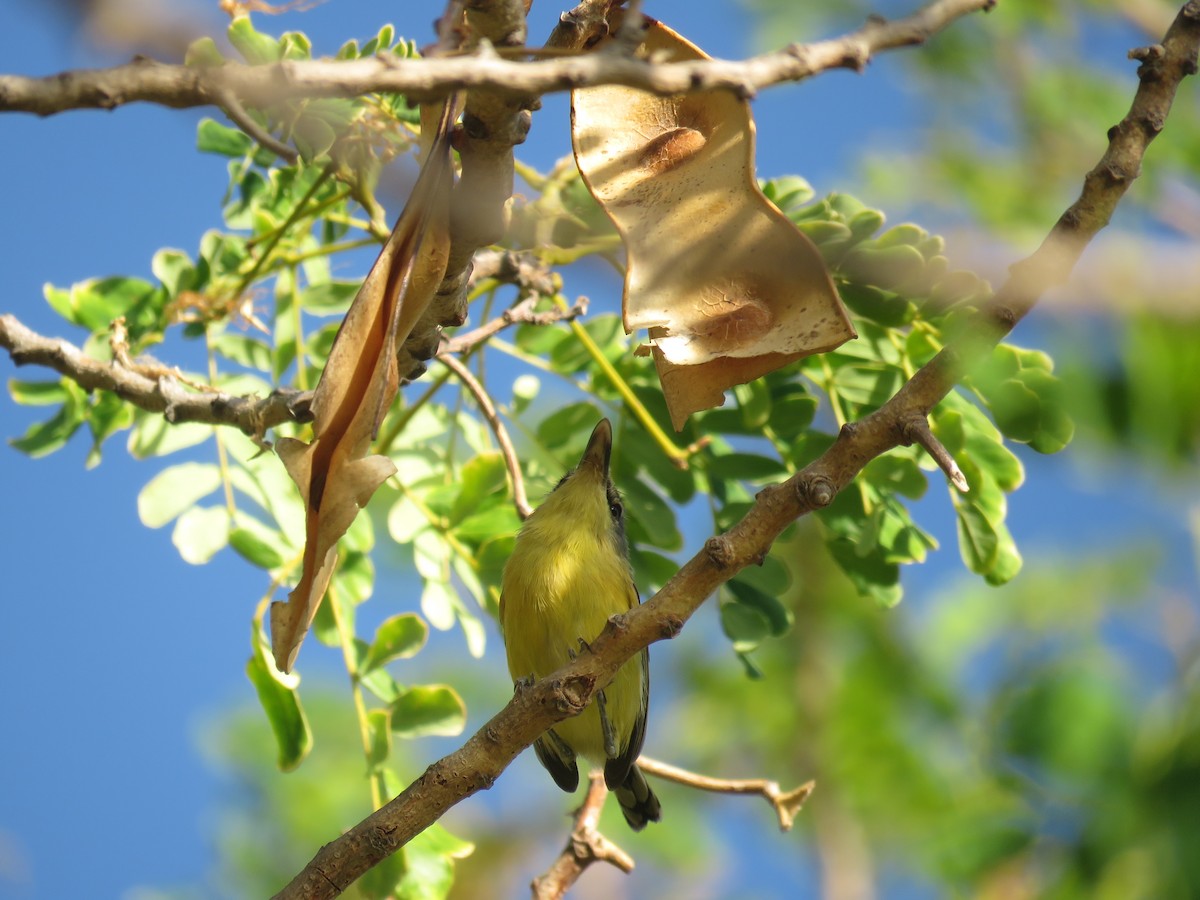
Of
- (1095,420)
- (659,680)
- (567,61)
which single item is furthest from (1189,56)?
(659,680)

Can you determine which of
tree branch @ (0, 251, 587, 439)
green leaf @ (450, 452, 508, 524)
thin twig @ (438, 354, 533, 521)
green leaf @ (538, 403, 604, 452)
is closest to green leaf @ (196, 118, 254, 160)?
tree branch @ (0, 251, 587, 439)

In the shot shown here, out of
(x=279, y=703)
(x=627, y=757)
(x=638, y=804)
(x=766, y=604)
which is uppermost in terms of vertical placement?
(x=279, y=703)

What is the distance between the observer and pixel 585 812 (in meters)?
3.61

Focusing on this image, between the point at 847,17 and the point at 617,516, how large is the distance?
144 inches

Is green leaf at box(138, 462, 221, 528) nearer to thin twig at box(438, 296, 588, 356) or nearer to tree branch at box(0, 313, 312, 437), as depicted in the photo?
tree branch at box(0, 313, 312, 437)

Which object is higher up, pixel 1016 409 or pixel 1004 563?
pixel 1016 409

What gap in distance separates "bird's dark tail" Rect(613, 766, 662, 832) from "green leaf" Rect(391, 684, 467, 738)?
1.70 m

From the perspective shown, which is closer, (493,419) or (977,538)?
(977,538)

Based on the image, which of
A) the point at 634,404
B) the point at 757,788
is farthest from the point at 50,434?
the point at 757,788

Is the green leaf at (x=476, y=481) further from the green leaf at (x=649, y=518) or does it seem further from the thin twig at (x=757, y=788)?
the thin twig at (x=757, y=788)

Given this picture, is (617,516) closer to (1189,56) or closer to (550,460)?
(550,460)

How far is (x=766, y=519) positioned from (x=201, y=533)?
6.94 ft

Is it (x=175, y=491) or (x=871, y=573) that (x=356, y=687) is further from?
(x=871, y=573)

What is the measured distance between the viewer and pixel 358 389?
88.7 inches
